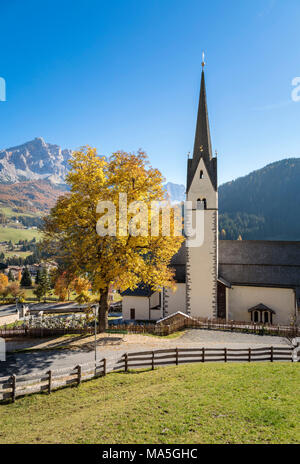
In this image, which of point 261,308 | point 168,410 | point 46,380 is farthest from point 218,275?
point 168,410

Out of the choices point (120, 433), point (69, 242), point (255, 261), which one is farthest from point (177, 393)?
point (255, 261)

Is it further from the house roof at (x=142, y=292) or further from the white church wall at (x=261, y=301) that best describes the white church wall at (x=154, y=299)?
the white church wall at (x=261, y=301)

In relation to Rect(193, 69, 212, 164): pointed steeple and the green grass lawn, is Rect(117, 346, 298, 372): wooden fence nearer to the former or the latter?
the green grass lawn

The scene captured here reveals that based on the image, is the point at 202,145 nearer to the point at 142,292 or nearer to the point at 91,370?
the point at 142,292

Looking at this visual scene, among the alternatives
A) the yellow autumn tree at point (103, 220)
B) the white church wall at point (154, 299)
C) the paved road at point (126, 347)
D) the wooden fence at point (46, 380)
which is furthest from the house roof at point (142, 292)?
the wooden fence at point (46, 380)

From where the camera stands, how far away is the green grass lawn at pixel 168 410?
7871 mm

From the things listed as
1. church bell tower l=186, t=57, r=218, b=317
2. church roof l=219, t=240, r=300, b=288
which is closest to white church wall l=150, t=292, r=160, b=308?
church bell tower l=186, t=57, r=218, b=317

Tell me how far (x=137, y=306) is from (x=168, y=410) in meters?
25.6

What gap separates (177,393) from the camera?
1108 cm

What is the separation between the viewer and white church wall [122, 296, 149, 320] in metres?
34.5

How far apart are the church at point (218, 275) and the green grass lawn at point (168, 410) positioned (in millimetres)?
16430
